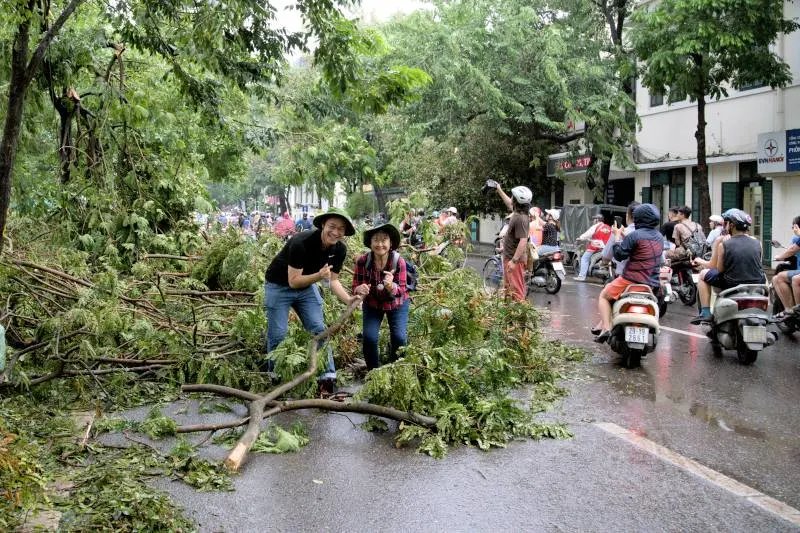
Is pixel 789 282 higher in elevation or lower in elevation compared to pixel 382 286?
lower

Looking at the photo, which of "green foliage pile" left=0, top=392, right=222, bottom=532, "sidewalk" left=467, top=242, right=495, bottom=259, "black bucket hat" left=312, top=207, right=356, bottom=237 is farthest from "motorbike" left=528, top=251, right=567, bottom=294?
"sidewalk" left=467, top=242, right=495, bottom=259

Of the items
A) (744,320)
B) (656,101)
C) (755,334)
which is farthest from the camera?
(656,101)

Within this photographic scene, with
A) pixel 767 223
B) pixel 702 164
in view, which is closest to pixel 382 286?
pixel 702 164

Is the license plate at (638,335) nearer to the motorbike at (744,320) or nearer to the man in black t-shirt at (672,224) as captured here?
the motorbike at (744,320)

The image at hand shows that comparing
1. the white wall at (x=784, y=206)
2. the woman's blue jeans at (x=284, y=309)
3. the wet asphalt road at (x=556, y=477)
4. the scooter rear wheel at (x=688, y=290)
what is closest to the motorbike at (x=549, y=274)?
the scooter rear wheel at (x=688, y=290)

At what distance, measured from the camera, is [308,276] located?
749 centimetres

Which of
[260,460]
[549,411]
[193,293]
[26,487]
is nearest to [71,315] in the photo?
[193,293]

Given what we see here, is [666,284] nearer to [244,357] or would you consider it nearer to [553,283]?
[553,283]

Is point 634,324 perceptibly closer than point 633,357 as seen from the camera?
Yes

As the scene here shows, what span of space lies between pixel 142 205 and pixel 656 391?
7975 mm

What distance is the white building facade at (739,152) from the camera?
77.8 ft

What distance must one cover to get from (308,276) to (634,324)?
369 centimetres

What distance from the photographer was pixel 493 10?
29109 millimetres

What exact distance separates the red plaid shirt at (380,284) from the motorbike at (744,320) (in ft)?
13.3
